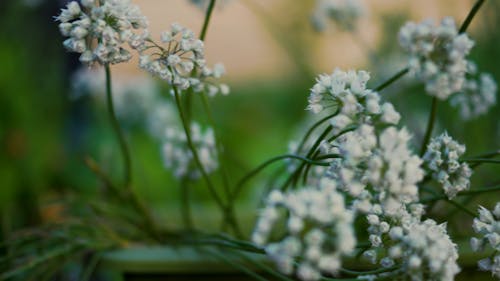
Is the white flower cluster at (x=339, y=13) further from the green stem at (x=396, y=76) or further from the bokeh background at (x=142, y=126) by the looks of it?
the green stem at (x=396, y=76)

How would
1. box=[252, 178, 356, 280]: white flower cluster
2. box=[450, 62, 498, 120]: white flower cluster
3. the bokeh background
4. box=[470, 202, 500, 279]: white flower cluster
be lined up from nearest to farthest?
1. box=[252, 178, 356, 280]: white flower cluster
2. box=[470, 202, 500, 279]: white flower cluster
3. box=[450, 62, 498, 120]: white flower cluster
4. the bokeh background

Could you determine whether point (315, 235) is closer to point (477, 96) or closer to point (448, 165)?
point (448, 165)

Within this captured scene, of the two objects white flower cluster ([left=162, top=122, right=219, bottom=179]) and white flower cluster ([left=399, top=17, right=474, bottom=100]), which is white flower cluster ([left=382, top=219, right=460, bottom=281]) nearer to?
white flower cluster ([left=399, top=17, right=474, bottom=100])

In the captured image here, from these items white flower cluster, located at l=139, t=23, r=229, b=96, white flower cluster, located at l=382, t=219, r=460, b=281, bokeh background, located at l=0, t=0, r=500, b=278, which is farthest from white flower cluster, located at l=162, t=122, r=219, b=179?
white flower cluster, located at l=382, t=219, r=460, b=281

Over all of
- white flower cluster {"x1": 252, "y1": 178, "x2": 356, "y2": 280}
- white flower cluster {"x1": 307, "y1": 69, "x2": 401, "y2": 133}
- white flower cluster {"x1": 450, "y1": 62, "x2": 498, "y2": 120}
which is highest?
white flower cluster {"x1": 450, "y1": 62, "x2": 498, "y2": 120}

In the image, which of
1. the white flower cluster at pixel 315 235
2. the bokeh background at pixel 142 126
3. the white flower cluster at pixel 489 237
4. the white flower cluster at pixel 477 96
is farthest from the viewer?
the bokeh background at pixel 142 126

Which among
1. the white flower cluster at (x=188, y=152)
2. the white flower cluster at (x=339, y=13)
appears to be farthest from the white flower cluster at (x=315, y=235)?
the white flower cluster at (x=339, y=13)
